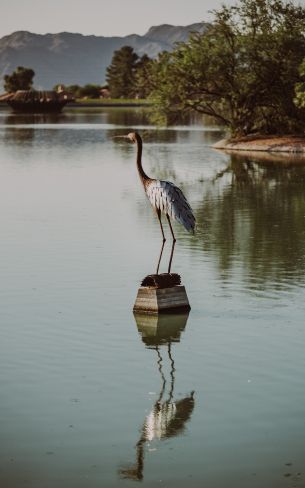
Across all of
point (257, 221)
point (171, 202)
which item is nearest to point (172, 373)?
point (171, 202)

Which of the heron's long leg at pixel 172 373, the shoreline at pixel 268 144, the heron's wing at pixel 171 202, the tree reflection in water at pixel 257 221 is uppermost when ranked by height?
the heron's wing at pixel 171 202

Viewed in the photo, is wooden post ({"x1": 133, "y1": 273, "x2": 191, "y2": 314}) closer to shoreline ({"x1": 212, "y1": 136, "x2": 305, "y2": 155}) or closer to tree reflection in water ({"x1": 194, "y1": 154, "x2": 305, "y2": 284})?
tree reflection in water ({"x1": 194, "y1": 154, "x2": 305, "y2": 284})

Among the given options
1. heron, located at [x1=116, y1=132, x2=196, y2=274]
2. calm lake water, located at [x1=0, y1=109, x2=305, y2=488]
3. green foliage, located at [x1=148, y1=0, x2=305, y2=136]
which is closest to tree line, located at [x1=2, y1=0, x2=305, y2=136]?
green foliage, located at [x1=148, y1=0, x2=305, y2=136]

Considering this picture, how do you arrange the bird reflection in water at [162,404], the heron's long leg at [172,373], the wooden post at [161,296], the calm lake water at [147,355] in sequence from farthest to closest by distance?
1. the wooden post at [161,296]
2. the heron's long leg at [172,373]
3. the bird reflection in water at [162,404]
4. the calm lake water at [147,355]

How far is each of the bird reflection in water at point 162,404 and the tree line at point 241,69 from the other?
1785 inches

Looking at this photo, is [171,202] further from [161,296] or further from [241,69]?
[241,69]

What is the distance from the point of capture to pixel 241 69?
61.9 metres

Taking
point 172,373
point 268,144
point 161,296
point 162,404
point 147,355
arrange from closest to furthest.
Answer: point 162,404 → point 172,373 → point 147,355 → point 161,296 → point 268,144

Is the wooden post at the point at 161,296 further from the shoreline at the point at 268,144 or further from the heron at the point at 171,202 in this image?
the shoreline at the point at 268,144

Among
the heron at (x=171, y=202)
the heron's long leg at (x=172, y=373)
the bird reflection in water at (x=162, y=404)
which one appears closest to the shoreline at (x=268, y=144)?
the heron at (x=171, y=202)

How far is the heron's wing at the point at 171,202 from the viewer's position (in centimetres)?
1707

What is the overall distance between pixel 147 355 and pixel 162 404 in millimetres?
2336

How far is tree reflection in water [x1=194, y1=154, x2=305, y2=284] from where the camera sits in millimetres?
21703

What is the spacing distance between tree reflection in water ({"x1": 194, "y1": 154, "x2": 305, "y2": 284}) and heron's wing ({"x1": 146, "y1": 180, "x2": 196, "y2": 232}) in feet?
10.9
